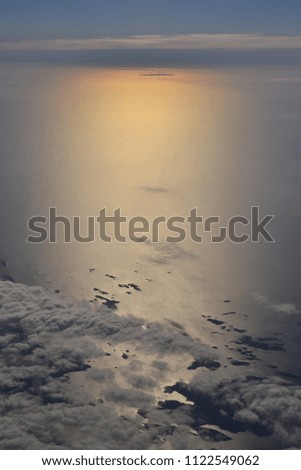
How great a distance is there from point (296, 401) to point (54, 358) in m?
13.2

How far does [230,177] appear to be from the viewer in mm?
68938

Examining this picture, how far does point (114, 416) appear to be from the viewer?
24953mm

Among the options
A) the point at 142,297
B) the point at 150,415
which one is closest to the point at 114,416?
the point at 150,415

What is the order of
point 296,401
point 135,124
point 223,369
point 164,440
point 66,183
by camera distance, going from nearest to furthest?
point 164,440 < point 296,401 < point 223,369 < point 66,183 < point 135,124

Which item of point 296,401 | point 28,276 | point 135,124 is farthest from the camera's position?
point 135,124

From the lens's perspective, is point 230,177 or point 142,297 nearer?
point 142,297

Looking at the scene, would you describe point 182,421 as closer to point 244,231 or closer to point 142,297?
point 142,297

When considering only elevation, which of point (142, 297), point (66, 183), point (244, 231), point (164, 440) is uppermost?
point (66, 183)

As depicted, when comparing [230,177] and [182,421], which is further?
[230,177]

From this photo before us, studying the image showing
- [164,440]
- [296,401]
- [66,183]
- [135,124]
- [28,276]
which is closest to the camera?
[164,440]

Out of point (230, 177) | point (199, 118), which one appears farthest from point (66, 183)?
point (199, 118)

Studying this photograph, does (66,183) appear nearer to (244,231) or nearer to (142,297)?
(244,231)

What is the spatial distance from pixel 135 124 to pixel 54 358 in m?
96.5

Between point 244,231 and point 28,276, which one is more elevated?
point 244,231
